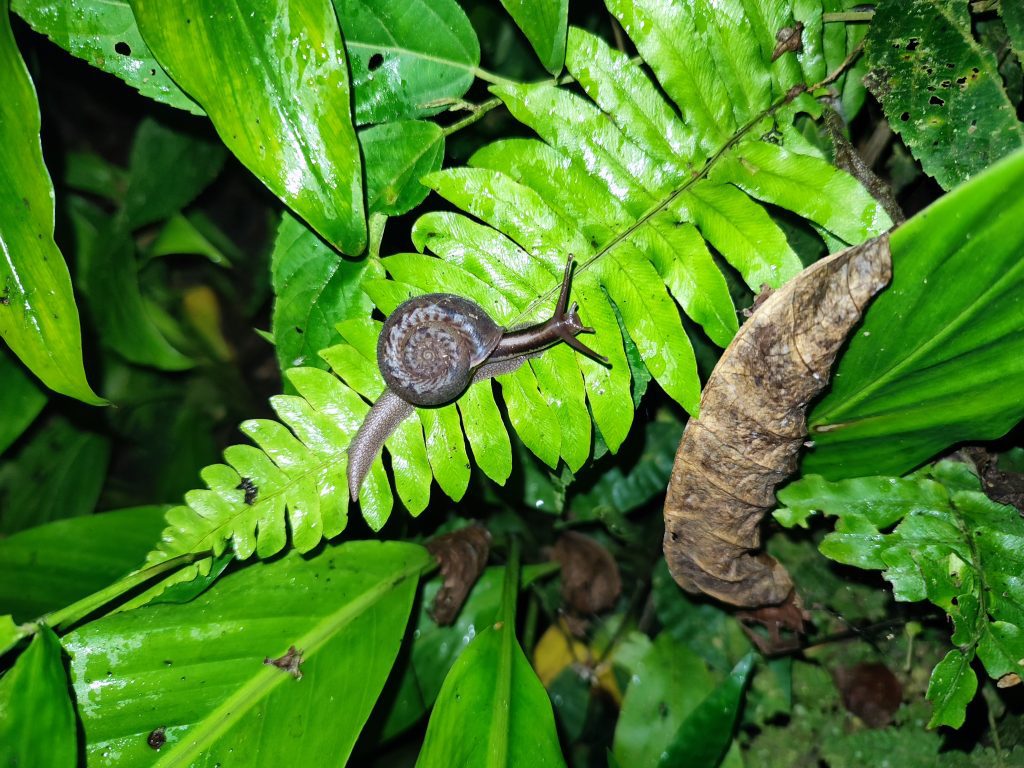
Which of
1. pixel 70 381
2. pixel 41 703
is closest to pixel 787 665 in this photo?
pixel 41 703

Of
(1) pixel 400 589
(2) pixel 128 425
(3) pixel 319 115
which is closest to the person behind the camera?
(3) pixel 319 115

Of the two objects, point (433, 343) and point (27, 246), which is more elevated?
point (27, 246)

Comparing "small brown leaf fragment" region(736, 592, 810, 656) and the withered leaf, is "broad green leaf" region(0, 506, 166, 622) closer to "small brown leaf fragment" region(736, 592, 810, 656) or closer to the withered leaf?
the withered leaf

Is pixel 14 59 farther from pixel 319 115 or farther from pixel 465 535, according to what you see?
pixel 465 535

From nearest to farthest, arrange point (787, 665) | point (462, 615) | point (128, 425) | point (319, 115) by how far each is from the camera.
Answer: point (319, 115) < point (787, 665) < point (462, 615) < point (128, 425)

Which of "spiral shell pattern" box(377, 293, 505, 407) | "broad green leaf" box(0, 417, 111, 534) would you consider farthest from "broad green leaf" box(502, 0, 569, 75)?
"broad green leaf" box(0, 417, 111, 534)

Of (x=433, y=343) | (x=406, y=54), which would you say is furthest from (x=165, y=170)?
(x=433, y=343)

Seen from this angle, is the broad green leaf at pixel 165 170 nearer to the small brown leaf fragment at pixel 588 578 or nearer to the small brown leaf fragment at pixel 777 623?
the small brown leaf fragment at pixel 588 578

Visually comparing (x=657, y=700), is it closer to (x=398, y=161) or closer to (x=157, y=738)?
(x=157, y=738)
